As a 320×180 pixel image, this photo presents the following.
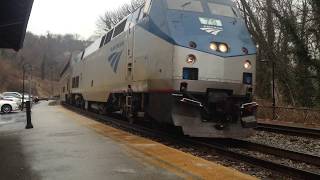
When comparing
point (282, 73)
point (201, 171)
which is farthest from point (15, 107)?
point (201, 171)

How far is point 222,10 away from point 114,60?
5618 mm

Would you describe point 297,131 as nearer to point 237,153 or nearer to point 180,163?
point 237,153

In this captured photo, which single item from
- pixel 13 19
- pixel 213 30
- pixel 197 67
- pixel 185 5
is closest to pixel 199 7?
pixel 185 5

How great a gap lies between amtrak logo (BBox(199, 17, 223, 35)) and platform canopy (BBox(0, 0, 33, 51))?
161 inches

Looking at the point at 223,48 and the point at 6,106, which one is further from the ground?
the point at 223,48

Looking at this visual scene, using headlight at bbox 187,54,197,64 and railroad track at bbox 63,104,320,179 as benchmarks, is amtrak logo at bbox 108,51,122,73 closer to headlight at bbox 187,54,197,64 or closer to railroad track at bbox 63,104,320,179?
railroad track at bbox 63,104,320,179

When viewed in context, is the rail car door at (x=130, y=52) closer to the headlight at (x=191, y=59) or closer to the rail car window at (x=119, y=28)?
the rail car window at (x=119, y=28)

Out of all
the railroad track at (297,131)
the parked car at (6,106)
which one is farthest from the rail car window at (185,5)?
the parked car at (6,106)

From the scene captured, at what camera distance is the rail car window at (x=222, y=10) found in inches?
487

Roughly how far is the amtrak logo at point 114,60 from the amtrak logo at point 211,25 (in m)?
4.84

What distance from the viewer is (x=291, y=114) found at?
22.3m

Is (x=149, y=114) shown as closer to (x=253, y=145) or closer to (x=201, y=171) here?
(x=253, y=145)

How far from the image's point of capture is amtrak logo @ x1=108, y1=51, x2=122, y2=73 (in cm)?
1644

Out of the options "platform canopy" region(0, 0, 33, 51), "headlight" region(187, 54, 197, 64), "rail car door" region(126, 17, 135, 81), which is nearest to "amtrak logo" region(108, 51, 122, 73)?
"rail car door" region(126, 17, 135, 81)
